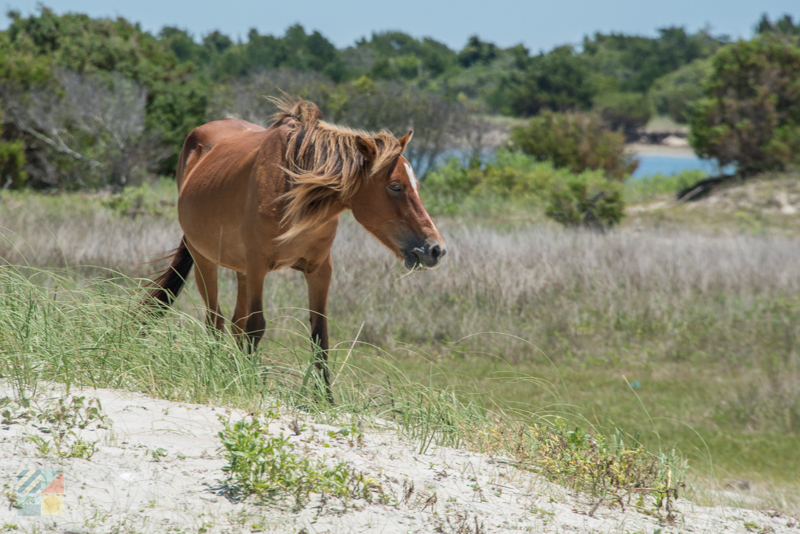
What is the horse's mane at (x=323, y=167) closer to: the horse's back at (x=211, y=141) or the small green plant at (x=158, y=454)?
the horse's back at (x=211, y=141)

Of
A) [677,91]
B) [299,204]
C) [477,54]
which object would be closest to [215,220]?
[299,204]

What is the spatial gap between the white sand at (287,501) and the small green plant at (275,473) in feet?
0.17

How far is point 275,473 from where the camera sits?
8.50 ft

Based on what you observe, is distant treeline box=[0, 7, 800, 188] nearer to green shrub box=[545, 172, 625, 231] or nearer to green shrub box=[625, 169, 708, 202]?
green shrub box=[625, 169, 708, 202]

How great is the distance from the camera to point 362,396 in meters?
3.81

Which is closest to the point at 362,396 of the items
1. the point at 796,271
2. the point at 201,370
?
the point at 201,370

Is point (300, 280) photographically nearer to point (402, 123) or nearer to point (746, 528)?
point (746, 528)

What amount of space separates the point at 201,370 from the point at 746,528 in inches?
108

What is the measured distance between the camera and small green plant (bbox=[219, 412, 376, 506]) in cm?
255

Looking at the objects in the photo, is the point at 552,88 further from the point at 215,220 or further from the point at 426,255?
the point at 426,255

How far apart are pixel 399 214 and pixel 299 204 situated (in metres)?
0.55

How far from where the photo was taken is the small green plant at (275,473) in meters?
2.55

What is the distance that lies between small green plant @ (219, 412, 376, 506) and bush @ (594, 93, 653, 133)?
51.0 metres

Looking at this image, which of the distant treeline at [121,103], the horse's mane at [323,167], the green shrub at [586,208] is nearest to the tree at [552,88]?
the distant treeline at [121,103]
